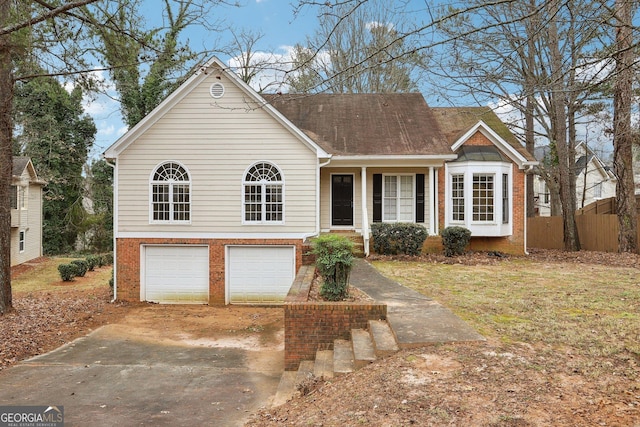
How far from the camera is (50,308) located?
1268 cm

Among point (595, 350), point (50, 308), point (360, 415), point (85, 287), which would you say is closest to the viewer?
point (360, 415)

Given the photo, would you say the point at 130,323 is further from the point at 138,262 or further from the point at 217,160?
the point at 217,160

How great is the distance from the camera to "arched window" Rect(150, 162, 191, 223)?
47.1 ft

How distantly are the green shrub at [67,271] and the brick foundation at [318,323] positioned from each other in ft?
57.7

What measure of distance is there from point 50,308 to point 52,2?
8.49 metres

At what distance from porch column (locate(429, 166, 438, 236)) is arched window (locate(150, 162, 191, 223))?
7.98 meters

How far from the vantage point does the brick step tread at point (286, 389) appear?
575cm

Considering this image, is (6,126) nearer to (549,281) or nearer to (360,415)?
(360,415)

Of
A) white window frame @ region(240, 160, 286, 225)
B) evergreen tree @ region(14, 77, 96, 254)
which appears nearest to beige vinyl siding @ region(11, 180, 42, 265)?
evergreen tree @ region(14, 77, 96, 254)

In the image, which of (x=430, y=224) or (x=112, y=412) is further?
(x=430, y=224)

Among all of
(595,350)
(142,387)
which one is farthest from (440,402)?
(142,387)

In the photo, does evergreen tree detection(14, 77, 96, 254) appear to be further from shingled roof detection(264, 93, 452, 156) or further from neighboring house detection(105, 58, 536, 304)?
shingled roof detection(264, 93, 452, 156)

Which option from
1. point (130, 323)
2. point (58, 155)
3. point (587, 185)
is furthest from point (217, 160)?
point (587, 185)

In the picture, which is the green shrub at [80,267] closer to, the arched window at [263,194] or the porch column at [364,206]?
the arched window at [263,194]
